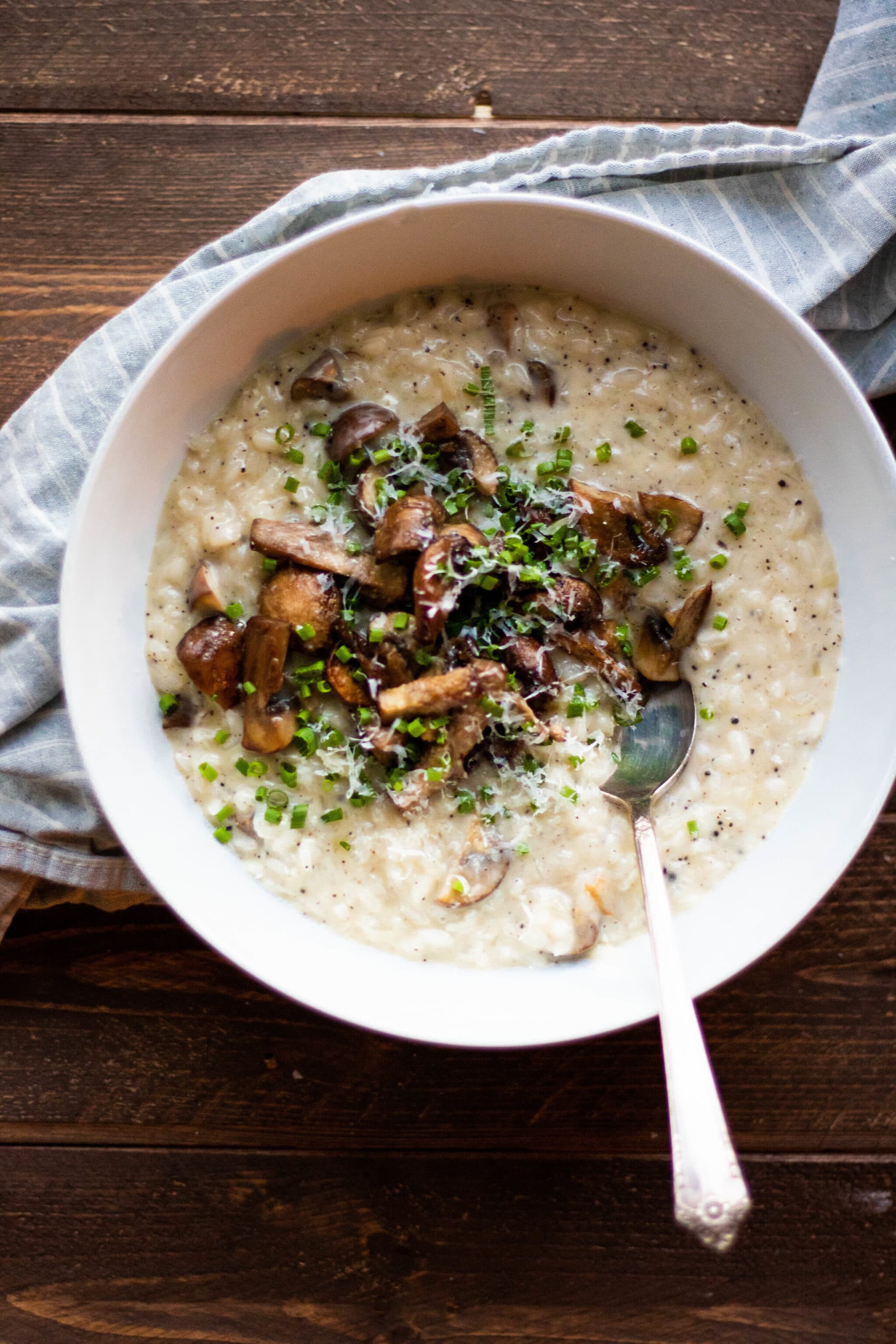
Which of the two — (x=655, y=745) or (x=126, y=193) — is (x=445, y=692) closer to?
(x=655, y=745)

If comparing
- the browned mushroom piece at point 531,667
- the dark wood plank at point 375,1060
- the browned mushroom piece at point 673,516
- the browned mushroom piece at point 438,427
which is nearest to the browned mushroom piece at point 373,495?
the browned mushroom piece at point 438,427

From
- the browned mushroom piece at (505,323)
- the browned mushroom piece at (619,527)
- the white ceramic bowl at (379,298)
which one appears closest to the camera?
the white ceramic bowl at (379,298)

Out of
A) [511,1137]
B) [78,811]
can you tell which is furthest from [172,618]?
[511,1137]

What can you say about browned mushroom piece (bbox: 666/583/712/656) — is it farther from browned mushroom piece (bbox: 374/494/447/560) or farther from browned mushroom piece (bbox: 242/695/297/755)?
browned mushroom piece (bbox: 242/695/297/755)

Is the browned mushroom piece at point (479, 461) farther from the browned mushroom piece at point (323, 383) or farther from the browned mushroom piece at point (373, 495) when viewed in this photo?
the browned mushroom piece at point (323, 383)

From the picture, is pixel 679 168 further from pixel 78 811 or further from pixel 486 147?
pixel 78 811

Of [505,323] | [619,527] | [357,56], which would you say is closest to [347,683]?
[619,527]
